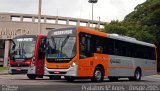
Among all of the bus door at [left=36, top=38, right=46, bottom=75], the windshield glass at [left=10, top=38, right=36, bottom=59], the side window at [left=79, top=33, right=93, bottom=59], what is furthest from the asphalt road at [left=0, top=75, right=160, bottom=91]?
the windshield glass at [left=10, top=38, right=36, bottom=59]

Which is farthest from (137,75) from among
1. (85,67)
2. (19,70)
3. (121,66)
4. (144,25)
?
(144,25)

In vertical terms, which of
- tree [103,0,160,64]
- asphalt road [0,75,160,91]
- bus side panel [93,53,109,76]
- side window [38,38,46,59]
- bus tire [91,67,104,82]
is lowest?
asphalt road [0,75,160,91]

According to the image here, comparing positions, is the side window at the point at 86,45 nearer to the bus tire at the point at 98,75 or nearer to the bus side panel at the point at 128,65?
the bus tire at the point at 98,75

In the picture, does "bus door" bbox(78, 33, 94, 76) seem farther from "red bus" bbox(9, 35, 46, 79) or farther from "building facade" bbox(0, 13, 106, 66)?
"building facade" bbox(0, 13, 106, 66)

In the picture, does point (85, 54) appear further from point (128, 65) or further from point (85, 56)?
point (128, 65)

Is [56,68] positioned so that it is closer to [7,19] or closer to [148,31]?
[148,31]

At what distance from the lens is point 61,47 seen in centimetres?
2145

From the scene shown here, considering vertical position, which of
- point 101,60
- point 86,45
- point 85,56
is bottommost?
point 101,60

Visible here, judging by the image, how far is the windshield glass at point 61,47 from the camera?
2112 centimetres

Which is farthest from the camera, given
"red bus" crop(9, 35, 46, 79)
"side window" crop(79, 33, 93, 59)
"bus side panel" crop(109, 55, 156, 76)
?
"red bus" crop(9, 35, 46, 79)

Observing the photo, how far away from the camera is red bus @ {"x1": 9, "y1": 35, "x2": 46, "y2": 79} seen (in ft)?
81.2

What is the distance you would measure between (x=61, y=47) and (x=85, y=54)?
4.51 feet

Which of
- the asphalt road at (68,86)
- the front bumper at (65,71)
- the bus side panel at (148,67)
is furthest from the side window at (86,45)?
the bus side panel at (148,67)

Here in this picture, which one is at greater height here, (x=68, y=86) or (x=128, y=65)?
(x=128, y=65)
